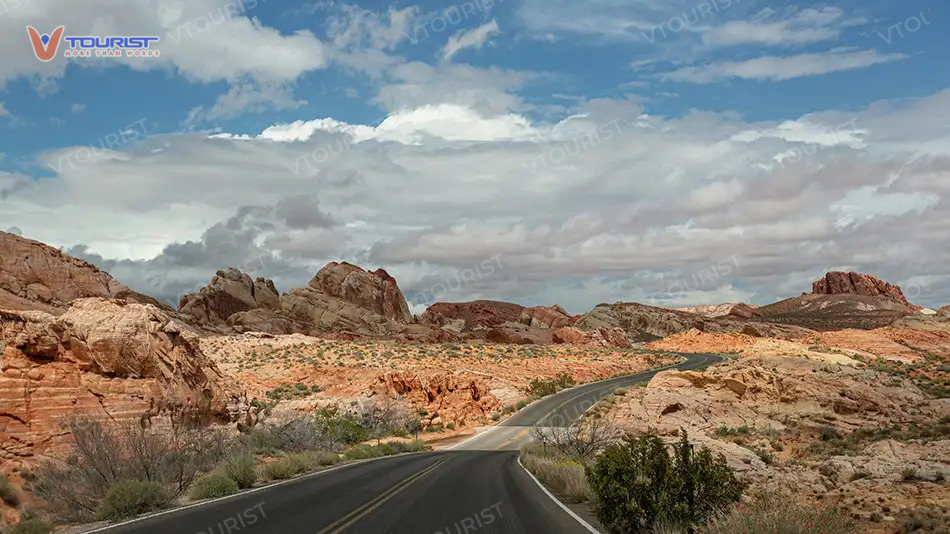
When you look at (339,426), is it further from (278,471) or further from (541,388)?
(541,388)

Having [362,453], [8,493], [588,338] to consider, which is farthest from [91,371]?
[588,338]

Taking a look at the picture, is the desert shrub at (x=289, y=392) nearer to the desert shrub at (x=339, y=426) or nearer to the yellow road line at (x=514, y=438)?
the desert shrub at (x=339, y=426)

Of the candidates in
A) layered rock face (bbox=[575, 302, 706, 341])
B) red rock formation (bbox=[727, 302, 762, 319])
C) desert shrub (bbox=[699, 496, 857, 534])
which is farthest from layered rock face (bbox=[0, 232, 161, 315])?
red rock formation (bbox=[727, 302, 762, 319])

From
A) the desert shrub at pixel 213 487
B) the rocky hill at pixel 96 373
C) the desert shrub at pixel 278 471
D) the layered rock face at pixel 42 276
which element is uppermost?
the layered rock face at pixel 42 276

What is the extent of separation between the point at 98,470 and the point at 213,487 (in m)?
2.55

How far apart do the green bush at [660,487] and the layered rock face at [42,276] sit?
49.1m

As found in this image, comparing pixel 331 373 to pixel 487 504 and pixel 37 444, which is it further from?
pixel 487 504

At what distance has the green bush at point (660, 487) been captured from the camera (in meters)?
10.7

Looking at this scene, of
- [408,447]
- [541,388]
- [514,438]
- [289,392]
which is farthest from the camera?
[541,388]

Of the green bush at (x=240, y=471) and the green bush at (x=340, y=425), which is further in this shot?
the green bush at (x=340, y=425)

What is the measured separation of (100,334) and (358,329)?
7907 cm

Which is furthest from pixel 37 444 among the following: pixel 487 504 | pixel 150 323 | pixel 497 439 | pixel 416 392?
pixel 416 392

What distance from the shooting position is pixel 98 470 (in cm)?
1497

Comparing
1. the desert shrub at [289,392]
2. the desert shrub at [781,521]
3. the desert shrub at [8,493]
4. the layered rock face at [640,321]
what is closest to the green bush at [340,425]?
the desert shrub at [289,392]
